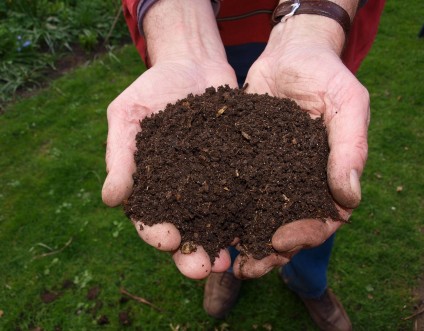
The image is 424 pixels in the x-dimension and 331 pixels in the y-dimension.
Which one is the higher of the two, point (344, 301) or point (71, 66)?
point (71, 66)

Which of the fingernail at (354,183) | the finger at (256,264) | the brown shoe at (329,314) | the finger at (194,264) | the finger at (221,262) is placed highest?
the fingernail at (354,183)

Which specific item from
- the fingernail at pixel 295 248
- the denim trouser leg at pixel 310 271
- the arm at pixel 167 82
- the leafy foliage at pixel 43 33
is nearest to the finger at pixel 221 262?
the arm at pixel 167 82

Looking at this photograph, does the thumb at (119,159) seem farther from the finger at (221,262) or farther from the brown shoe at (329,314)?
the brown shoe at (329,314)

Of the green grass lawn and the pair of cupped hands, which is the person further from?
the green grass lawn

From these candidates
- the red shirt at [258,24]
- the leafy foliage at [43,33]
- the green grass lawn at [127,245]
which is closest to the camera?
the red shirt at [258,24]

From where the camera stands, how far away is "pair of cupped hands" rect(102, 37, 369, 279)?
61.2 inches

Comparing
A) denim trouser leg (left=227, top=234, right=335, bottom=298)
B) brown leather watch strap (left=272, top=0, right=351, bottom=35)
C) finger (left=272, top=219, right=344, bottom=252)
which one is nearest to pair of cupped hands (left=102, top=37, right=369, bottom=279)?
finger (left=272, top=219, right=344, bottom=252)

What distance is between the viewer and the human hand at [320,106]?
1529mm

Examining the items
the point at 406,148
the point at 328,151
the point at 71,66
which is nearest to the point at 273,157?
the point at 328,151

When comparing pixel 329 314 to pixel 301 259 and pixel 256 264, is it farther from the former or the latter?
pixel 256 264

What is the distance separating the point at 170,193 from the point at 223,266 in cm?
39

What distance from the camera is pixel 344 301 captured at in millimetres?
2945

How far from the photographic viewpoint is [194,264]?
1.65 meters

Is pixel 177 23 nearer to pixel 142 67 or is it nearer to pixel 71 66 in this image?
pixel 142 67
